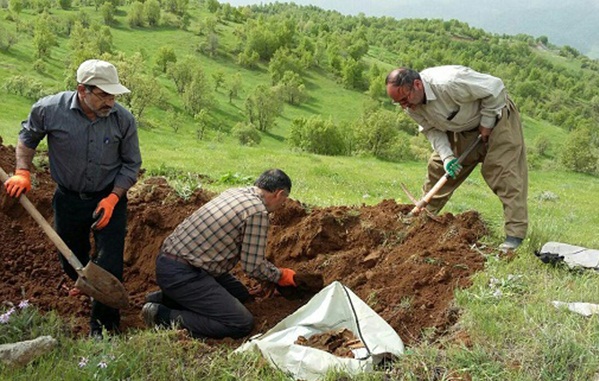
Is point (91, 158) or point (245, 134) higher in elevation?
point (91, 158)

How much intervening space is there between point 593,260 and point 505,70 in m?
134

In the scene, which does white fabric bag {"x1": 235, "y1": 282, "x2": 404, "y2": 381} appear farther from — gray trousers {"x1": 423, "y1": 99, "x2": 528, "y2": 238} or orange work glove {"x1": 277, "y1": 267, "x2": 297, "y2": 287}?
gray trousers {"x1": 423, "y1": 99, "x2": 528, "y2": 238}

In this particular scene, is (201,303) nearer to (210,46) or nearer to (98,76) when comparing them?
(98,76)

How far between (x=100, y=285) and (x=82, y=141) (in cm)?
114

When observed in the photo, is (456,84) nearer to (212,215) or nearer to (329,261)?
(329,261)

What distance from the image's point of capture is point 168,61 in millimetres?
73500

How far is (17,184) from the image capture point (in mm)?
4242

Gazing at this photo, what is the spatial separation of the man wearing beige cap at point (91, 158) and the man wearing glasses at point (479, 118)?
263cm

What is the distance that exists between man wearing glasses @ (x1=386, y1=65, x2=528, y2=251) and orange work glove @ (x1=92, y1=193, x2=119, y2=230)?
280 cm

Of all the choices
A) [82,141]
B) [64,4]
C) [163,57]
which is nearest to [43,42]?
[163,57]

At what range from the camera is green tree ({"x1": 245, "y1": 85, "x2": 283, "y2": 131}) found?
66.8 metres

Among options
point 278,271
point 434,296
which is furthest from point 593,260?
point 278,271

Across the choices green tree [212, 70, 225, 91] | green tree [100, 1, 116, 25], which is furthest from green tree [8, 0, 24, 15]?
green tree [212, 70, 225, 91]

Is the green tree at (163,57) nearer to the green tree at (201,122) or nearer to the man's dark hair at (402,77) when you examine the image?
the green tree at (201,122)
